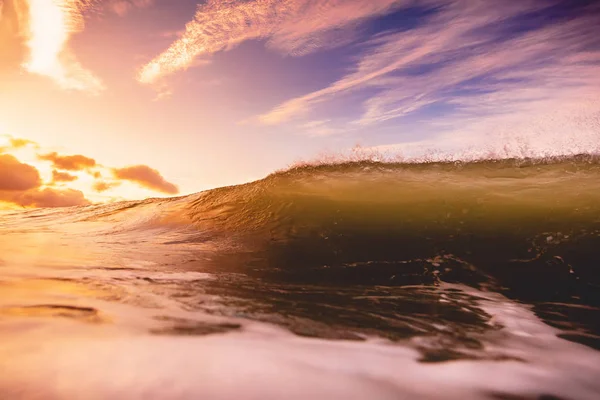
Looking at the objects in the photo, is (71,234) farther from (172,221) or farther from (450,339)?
(450,339)

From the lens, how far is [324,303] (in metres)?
2.82

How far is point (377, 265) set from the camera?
439 cm

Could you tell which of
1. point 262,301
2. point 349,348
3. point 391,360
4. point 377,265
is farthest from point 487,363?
point 377,265

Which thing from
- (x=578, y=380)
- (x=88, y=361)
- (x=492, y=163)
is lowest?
(x=578, y=380)

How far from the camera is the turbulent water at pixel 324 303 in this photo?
1.53m

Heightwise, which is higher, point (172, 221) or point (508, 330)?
point (172, 221)

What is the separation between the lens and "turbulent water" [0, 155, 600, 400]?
1.53 m

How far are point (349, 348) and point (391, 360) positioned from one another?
0.22 meters

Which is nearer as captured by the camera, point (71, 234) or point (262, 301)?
point (262, 301)

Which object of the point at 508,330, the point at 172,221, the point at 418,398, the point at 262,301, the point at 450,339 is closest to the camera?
the point at 418,398

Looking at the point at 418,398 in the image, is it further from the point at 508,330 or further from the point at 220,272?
the point at 220,272

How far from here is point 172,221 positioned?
817cm

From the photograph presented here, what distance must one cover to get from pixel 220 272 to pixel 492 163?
28.2ft

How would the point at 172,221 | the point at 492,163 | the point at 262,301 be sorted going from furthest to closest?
the point at 492,163 < the point at 172,221 < the point at 262,301
